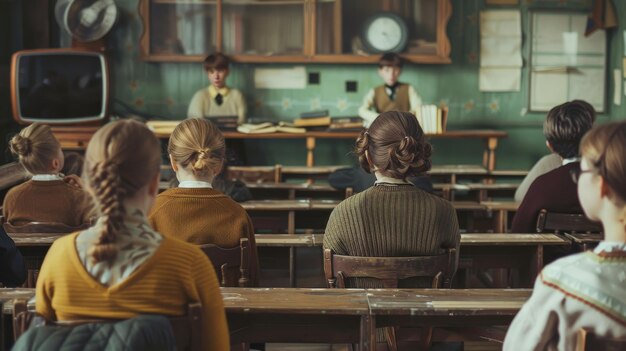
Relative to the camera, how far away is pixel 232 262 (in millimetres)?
2641

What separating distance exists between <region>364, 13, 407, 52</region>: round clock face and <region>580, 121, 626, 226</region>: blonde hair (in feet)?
17.5

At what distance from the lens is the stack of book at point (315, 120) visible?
680 cm

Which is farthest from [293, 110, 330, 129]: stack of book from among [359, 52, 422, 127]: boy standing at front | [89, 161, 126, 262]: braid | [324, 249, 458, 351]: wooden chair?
[89, 161, 126, 262]: braid

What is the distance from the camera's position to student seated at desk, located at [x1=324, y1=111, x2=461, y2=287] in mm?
2557

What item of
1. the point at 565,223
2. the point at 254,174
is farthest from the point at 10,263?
the point at 254,174

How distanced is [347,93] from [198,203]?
4.55m

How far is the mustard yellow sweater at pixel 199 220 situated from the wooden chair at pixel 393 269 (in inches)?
13.3

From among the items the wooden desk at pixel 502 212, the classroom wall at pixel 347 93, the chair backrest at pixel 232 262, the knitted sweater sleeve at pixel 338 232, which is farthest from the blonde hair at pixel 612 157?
the classroom wall at pixel 347 93

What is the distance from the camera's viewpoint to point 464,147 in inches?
283

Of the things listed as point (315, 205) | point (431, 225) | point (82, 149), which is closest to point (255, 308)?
point (431, 225)

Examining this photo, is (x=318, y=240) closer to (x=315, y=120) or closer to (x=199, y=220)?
(x=199, y=220)

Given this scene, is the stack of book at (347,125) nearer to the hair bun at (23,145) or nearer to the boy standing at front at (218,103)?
the boy standing at front at (218,103)

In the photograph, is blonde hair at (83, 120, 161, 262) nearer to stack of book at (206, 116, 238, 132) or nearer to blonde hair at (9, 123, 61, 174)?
blonde hair at (9, 123, 61, 174)

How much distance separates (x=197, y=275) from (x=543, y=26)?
234 inches
